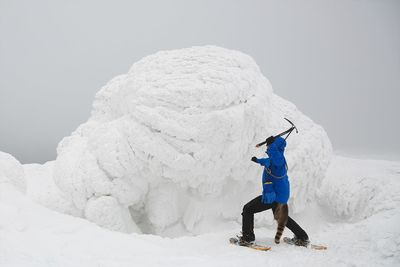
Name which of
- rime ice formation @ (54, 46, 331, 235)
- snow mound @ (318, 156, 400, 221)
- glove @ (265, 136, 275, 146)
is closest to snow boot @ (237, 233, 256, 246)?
glove @ (265, 136, 275, 146)

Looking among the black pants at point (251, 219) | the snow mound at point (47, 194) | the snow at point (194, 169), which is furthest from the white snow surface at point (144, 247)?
the snow mound at point (47, 194)

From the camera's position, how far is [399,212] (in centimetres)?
390

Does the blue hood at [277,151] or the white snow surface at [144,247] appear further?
the blue hood at [277,151]

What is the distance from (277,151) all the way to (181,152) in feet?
5.81

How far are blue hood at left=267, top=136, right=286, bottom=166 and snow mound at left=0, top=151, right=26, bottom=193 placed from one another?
3037 millimetres

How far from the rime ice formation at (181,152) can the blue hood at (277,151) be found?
1.41 m

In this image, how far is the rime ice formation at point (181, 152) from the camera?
5.02 metres

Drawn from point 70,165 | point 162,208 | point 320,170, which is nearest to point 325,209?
point 320,170

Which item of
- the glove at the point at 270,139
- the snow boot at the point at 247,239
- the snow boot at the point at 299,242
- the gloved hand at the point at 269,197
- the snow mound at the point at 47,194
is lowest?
the snow mound at the point at 47,194

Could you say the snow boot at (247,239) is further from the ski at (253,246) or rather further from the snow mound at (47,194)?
the snow mound at (47,194)

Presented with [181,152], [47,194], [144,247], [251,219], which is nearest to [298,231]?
[251,219]

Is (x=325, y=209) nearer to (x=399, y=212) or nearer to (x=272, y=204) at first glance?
(x=399, y=212)

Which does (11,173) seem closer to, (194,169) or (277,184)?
(194,169)

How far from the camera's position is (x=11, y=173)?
4352 mm
